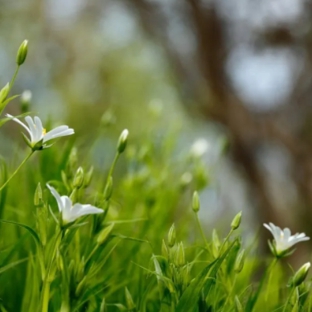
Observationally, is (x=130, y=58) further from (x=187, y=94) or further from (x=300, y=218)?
(x=300, y=218)

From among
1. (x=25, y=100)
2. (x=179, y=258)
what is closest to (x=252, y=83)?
(x=25, y=100)

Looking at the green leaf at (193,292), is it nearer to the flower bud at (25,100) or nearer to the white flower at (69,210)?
the white flower at (69,210)

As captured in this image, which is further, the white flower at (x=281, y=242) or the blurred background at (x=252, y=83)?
the blurred background at (x=252, y=83)

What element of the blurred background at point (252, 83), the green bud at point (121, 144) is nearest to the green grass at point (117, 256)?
the green bud at point (121, 144)

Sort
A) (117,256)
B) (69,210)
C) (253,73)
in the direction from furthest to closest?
(253,73)
(117,256)
(69,210)

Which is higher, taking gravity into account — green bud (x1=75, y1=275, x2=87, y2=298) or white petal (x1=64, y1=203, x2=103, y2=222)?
white petal (x1=64, y1=203, x2=103, y2=222)

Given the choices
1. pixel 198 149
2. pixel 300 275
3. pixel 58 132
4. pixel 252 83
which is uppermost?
pixel 58 132

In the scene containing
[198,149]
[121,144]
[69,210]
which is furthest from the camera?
[198,149]

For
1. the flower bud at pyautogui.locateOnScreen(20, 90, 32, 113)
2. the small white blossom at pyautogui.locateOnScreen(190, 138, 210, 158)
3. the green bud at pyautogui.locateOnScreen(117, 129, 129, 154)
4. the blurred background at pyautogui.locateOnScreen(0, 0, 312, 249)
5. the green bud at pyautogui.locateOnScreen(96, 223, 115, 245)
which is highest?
the green bud at pyautogui.locateOnScreen(117, 129, 129, 154)

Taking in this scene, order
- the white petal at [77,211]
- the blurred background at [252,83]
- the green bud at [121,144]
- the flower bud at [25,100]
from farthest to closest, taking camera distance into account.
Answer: the blurred background at [252,83] < the flower bud at [25,100] < the green bud at [121,144] < the white petal at [77,211]

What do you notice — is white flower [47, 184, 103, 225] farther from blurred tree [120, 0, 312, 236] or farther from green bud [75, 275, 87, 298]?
A: blurred tree [120, 0, 312, 236]

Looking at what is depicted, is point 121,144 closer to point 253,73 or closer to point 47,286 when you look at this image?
point 47,286

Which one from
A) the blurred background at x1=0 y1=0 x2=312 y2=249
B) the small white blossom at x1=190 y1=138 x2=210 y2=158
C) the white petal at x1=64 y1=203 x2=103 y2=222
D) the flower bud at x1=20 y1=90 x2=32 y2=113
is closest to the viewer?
the white petal at x1=64 y1=203 x2=103 y2=222

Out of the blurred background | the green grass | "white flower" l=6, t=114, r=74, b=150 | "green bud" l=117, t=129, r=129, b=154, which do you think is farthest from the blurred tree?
"white flower" l=6, t=114, r=74, b=150
